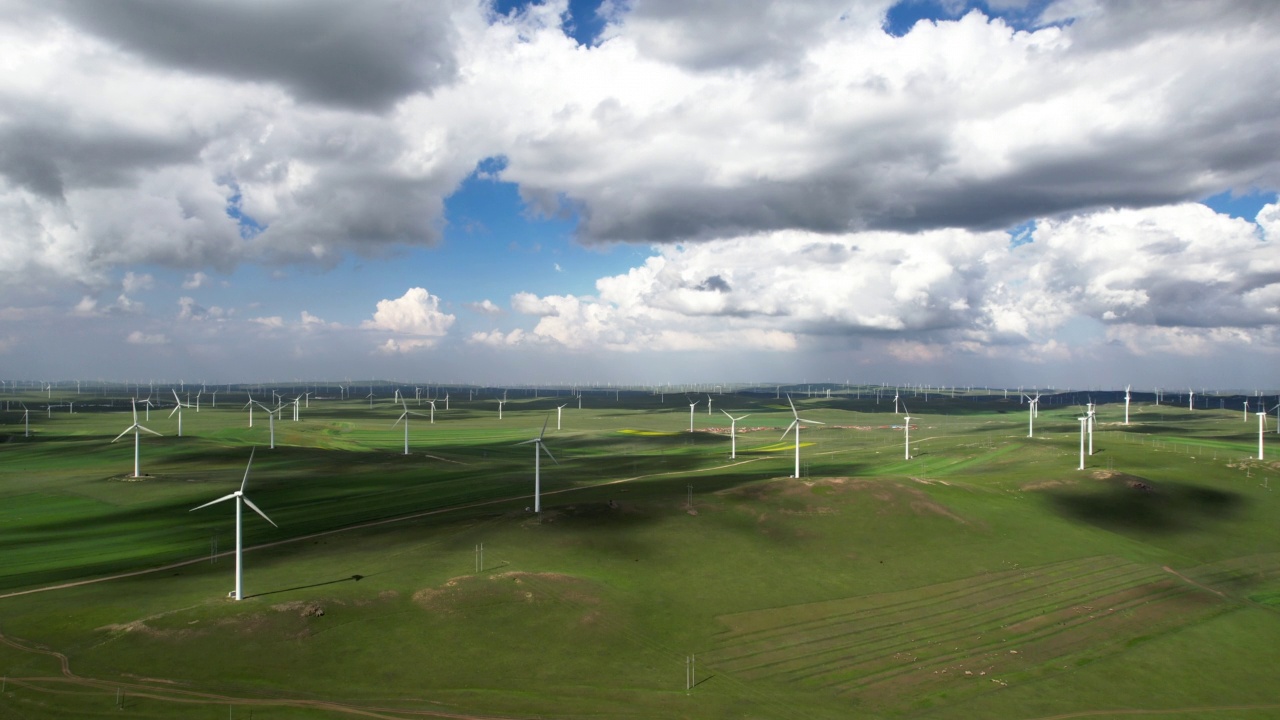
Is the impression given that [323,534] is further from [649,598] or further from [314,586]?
[649,598]

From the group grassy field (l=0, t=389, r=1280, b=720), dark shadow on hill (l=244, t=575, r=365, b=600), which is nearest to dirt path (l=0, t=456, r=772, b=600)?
grassy field (l=0, t=389, r=1280, b=720)

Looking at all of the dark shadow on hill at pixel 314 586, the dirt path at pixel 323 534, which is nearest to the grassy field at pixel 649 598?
the dark shadow on hill at pixel 314 586

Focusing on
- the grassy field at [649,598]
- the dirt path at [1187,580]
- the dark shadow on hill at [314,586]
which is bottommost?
the dirt path at [1187,580]

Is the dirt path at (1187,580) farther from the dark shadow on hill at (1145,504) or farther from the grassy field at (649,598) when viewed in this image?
the dark shadow on hill at (1145,504)

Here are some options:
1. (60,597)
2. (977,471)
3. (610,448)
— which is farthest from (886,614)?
(610,448)

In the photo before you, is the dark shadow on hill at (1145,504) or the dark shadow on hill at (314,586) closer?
the dark shadow on hill at (314,586)

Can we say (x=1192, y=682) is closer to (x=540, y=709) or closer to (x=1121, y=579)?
(x=1121, y=579)
